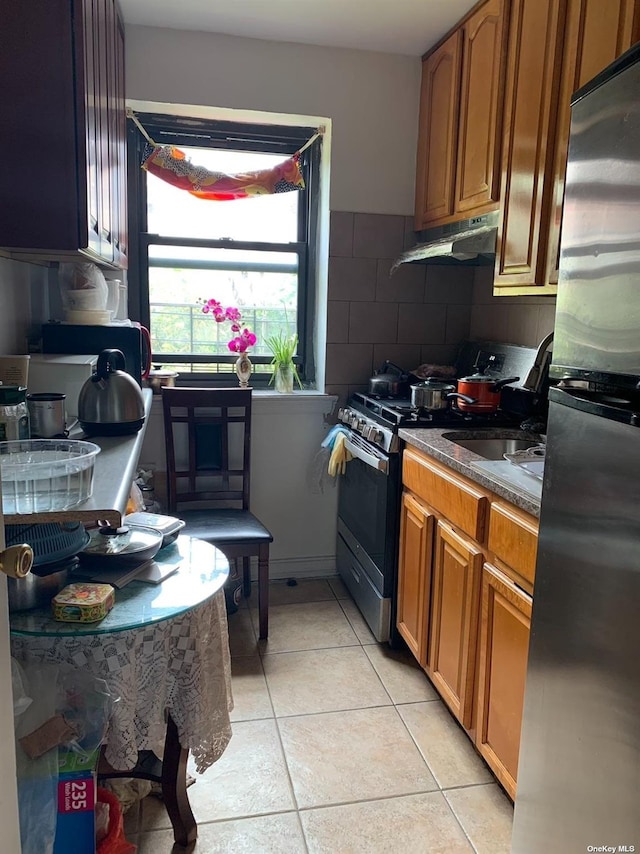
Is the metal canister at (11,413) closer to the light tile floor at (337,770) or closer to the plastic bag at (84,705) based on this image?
the plastic bag at (84,705)

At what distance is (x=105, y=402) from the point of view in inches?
72.2

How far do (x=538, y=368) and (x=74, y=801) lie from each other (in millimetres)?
1958

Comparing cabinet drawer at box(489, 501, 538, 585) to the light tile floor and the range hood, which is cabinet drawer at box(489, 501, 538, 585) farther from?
the range hood

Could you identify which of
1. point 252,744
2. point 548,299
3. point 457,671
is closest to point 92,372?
point 252,744

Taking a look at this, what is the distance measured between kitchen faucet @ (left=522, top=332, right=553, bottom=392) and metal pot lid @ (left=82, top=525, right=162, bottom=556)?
1498 millimetres

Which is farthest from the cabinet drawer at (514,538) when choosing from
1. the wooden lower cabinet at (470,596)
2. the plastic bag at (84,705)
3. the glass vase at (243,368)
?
the glass vase at (243,368)

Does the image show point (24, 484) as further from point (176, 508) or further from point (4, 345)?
point (176, 508)

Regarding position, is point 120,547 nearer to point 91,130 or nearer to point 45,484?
point 45,484

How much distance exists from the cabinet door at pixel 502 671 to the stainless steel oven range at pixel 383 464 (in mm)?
708

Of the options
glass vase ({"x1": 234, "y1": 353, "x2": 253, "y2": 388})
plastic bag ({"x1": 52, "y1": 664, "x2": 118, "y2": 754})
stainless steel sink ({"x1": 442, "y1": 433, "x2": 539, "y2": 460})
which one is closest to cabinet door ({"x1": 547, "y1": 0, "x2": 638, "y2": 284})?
stainless steel sink ({"x1": 442, "y1": 433, "x2": 539, "y2": 460})

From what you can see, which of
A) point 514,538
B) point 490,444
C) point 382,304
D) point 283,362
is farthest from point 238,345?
point 514,538

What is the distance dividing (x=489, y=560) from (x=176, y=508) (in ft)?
5.11

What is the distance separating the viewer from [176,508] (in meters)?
2.88

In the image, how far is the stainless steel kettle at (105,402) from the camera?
1.83 metres
